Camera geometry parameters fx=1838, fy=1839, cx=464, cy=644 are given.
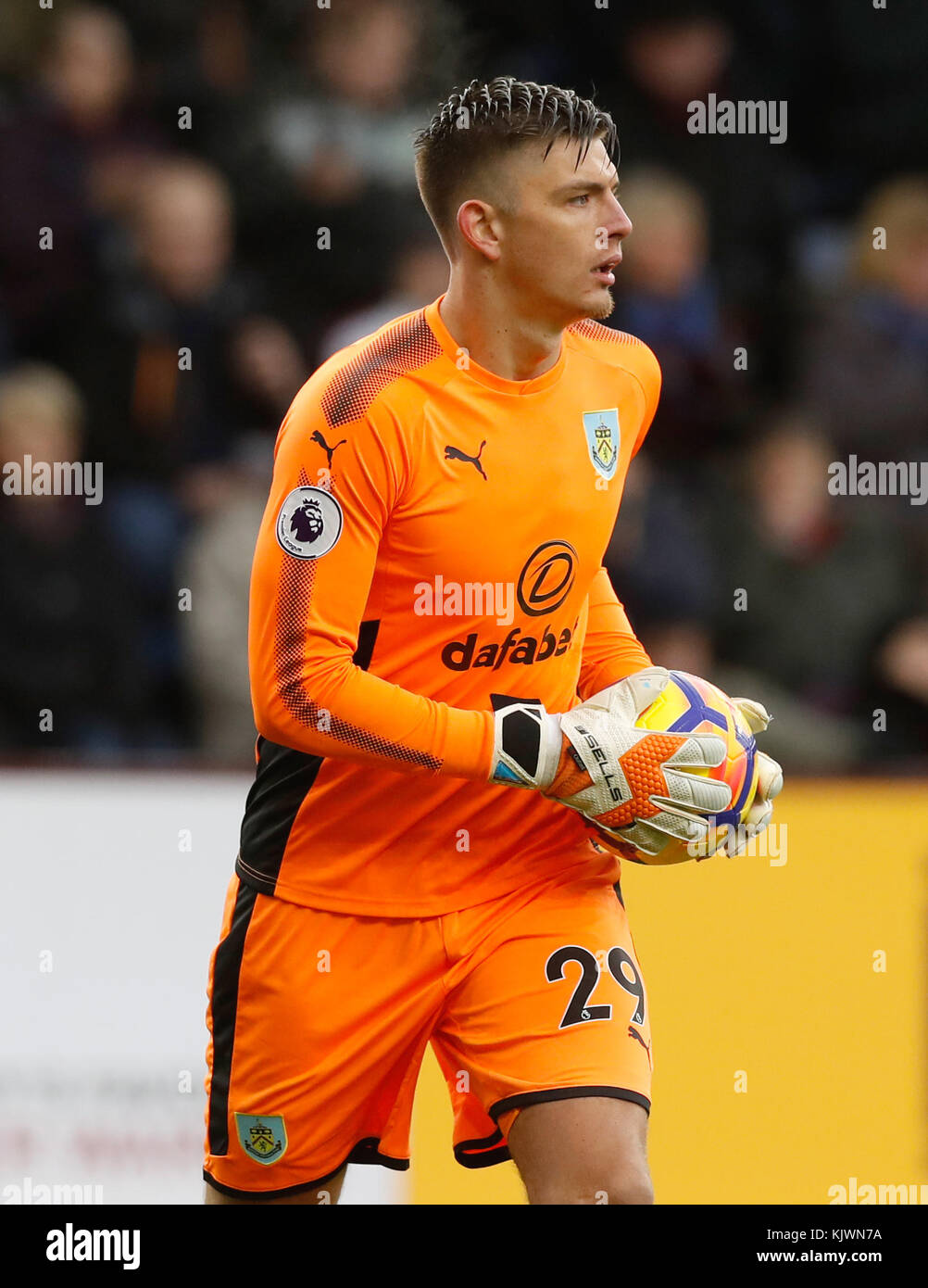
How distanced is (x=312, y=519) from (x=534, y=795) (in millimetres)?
735

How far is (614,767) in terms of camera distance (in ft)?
11.1

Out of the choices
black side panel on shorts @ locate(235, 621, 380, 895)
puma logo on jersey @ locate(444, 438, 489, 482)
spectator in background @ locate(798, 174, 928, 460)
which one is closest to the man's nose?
puma logo on jersey @ locate(444, 438, 489, 482)

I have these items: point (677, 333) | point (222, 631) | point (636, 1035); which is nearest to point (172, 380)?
point (222, 631)

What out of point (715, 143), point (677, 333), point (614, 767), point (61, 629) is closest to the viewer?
point (614, 767)

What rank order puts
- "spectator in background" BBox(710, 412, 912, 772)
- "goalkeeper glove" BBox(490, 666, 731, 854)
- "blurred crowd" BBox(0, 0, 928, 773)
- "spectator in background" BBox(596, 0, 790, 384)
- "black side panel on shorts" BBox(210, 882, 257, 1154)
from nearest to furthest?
1. "goalkeeper glove" BBox(490, 666, 731, 854)
2. "black side panel on shorts" BBox(210, 882, 257, 1154)
3. "blurred crowd" BBox(0, 0, 928, 773)
4. "spectator in background" BBox(710, 412, 912, 772)
5. "spectator in background" BBox(596, 0, 790, 384)

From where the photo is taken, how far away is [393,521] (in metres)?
3.48

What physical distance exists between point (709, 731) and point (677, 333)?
Answer: 327cm

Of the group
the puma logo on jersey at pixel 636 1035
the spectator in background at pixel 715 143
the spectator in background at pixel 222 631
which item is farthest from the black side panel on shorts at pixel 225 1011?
the spectator in background at pixel 715 143

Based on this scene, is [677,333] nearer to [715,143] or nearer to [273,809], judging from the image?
[715,143]

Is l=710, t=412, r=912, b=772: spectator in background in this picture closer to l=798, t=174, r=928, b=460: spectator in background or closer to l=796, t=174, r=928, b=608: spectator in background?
l=796, t=174, r=928, b=608: spectator in background

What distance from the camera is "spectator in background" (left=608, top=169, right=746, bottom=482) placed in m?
6.45

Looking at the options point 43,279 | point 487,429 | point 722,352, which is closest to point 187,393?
point 43,279

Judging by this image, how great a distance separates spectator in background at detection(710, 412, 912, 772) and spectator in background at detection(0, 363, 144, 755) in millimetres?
1917

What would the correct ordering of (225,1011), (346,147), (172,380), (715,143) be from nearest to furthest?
(225,1011) → (172,380) → (346,147) → (715,143)
